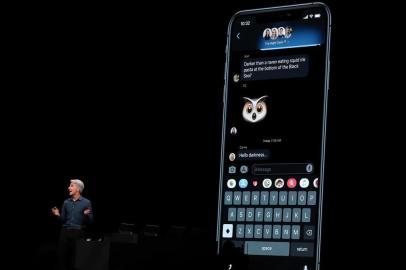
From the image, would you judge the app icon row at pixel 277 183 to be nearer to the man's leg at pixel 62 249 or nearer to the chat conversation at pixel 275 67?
the chat conversation at pixel 275 67

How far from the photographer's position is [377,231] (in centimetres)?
579

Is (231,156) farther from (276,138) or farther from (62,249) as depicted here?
(62,249)

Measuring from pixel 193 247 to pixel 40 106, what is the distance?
5.19 meters

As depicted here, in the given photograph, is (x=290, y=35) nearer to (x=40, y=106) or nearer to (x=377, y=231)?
(x=377, y=231)

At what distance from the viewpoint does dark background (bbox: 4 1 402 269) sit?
5805 millimetres

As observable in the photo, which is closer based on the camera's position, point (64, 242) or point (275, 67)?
point (275, 67)

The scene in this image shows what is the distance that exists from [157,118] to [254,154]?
3205mm

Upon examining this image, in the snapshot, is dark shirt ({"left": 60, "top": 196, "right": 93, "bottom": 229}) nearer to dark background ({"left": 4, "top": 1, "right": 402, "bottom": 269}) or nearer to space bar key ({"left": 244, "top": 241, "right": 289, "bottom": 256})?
dark background ({"left": 4, "top": 1, "right": 402, "bottom": 269})

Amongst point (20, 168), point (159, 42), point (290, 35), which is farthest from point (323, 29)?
point (20, 168)

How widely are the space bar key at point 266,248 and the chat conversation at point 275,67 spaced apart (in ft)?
3.43

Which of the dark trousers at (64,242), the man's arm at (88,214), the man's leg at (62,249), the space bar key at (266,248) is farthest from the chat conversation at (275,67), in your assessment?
the man's arm at (88,214)

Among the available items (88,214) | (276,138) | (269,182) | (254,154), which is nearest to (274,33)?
(276,138)

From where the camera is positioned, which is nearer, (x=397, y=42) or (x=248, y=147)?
(x=248, y=147)

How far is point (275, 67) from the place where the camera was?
16.1 ft
